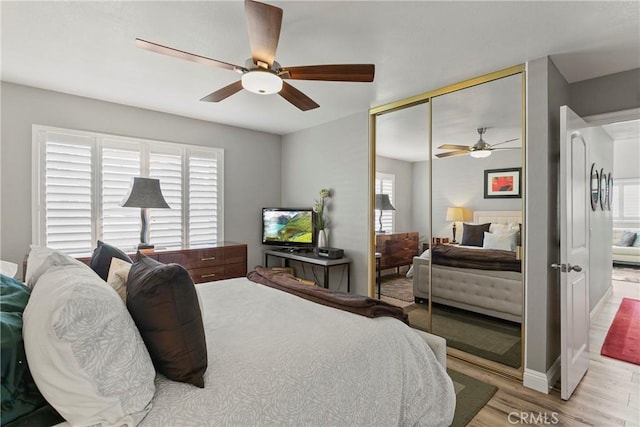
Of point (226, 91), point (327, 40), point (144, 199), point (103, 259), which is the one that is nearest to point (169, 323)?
point (103, 259)

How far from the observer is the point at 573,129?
241cm

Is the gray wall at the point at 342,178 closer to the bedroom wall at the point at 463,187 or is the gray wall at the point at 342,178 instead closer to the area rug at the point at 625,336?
the bedroom wall at the point at 463,187

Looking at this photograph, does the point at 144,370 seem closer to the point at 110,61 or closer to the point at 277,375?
the point at 277,375

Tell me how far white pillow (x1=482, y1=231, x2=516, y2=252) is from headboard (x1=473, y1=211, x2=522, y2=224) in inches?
4.5

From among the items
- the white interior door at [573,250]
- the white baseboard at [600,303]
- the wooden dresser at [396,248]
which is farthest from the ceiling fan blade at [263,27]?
the white baseboard at [600,303]

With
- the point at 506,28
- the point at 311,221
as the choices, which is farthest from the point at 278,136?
the point at 506,28

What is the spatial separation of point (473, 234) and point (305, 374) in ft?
7.89

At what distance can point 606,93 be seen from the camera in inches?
108

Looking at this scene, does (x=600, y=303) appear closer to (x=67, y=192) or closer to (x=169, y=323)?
(x=169, y=323)

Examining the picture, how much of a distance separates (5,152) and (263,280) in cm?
278

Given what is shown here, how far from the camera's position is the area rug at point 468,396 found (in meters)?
2.07

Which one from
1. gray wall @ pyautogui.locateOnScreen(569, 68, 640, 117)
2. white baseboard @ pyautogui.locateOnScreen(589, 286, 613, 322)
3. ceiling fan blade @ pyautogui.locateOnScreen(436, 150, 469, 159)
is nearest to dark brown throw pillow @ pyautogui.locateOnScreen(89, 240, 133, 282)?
ceiling fan blade @ pyautogui.locateOnScreen(436, 150, 469, 159)

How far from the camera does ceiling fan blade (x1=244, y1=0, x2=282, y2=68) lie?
60.0 inches

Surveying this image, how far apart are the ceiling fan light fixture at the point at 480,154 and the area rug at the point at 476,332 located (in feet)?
5.02
